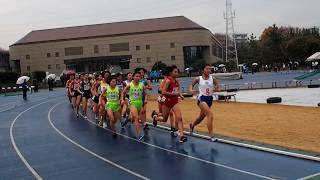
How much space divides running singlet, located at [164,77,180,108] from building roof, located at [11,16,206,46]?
90.5 metres

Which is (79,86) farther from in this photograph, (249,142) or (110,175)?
(110,175)

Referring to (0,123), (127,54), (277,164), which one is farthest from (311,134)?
(127,54)

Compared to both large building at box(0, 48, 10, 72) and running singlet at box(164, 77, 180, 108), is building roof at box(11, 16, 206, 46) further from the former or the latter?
running singlet at box(164, 77, 180, 108)

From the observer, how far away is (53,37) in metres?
111

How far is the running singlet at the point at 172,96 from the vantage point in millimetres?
12852

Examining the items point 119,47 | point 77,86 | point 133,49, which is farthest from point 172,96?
point 119,47

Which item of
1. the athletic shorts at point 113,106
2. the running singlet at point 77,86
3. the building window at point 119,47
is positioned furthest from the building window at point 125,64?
the athletic shorts at point 113,106

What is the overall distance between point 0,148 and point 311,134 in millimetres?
8293

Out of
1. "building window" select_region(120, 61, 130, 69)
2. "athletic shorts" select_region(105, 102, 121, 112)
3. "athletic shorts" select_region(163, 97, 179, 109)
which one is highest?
"building window" select_region(120, 61, 130, 69)

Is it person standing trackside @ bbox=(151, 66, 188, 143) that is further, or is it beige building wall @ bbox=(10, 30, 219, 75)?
beige building wall @ bbox=(10, 30, 219, 75)

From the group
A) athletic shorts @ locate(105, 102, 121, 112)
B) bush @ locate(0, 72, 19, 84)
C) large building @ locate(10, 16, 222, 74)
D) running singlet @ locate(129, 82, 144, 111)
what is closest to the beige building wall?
large building @ locate(10, 16, 222, 74)

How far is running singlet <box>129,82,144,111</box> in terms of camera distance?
14016 millimetres

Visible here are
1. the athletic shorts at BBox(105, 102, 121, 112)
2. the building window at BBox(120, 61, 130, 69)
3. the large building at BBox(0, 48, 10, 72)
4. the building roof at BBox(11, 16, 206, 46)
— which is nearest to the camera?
the athletic shorts at BBox(105, 102, 121, 112)

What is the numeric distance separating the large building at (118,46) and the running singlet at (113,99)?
290 feet
